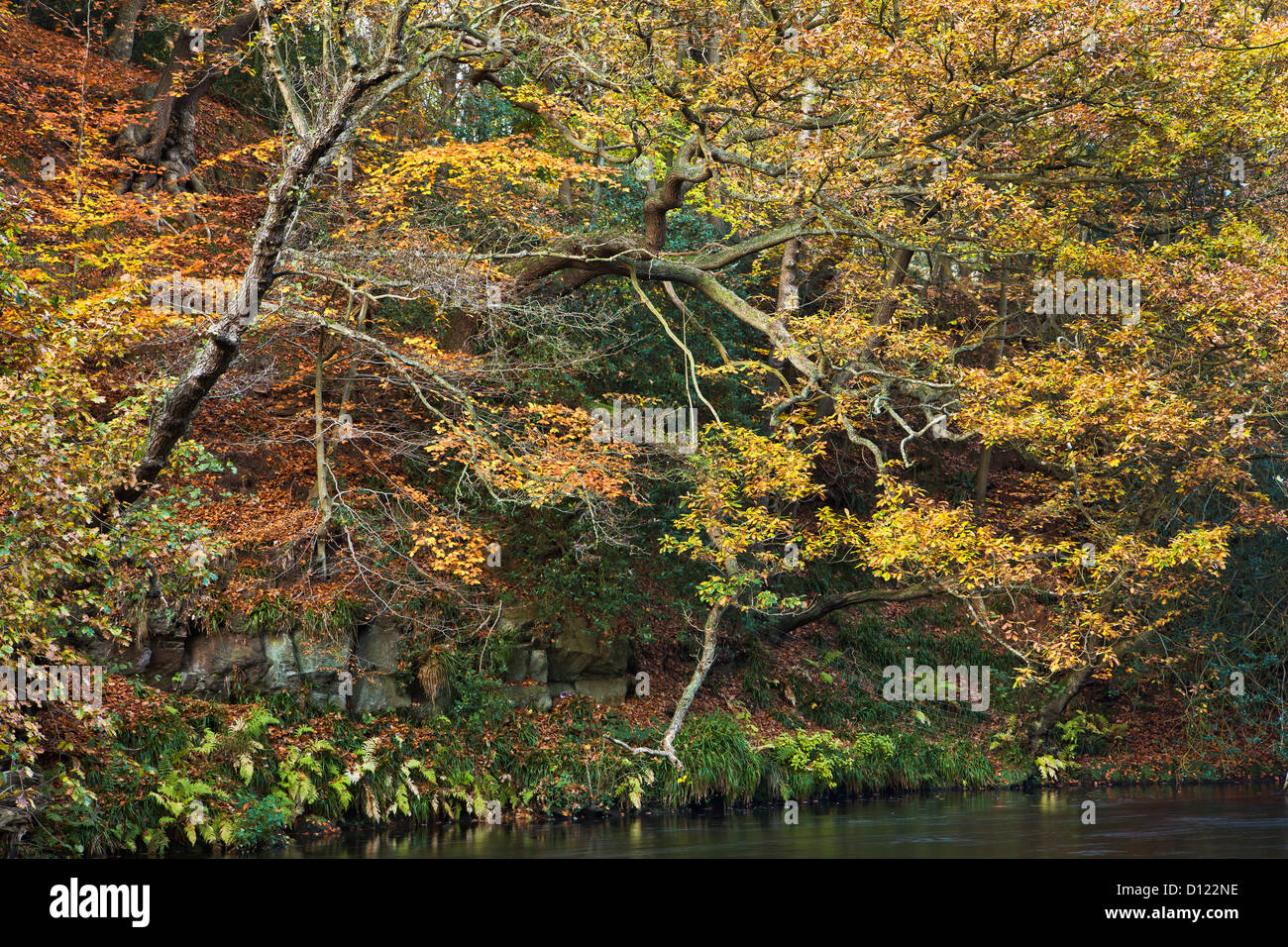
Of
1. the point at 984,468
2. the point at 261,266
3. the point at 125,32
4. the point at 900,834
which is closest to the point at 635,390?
the point at 900,834

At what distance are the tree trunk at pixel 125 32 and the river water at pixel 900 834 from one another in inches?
499

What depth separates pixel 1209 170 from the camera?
47.3 ft

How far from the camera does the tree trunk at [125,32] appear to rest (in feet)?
57.4

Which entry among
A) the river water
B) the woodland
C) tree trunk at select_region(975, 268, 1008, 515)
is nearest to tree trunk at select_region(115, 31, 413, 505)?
the woodland

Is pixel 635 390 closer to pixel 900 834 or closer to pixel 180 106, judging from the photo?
pixel 900 834

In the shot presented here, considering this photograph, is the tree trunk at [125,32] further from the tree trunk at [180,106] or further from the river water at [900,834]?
the river water at [900,834]

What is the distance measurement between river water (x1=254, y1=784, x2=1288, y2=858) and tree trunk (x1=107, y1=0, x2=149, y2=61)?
1269 cm

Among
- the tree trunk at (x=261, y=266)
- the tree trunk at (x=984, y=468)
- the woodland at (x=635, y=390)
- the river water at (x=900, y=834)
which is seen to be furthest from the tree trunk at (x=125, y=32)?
the tree trunk at (x=984, y=468)

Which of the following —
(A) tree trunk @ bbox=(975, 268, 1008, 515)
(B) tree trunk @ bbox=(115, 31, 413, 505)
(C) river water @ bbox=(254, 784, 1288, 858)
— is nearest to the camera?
(B) tree trunk @ bbox=(115, 31, 413, 505)

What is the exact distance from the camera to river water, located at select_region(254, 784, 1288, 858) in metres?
11.3

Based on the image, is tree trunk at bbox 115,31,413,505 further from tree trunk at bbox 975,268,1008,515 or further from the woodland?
tree trunk at bbox 975,268,1008,515

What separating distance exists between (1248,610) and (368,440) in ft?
44.8

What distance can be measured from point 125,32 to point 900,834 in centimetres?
1595
